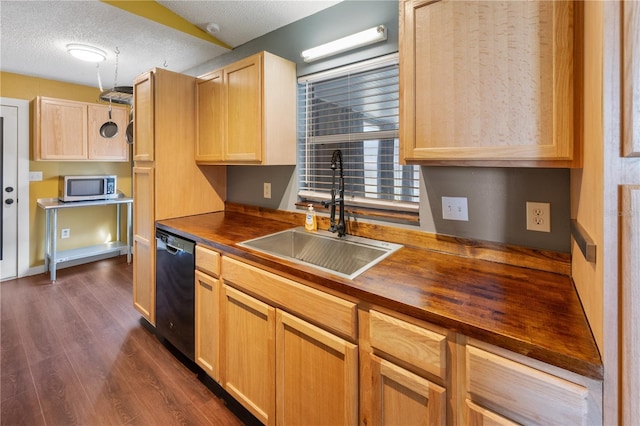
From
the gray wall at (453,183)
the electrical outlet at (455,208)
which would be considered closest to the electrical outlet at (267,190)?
the gray wall at (453,183)

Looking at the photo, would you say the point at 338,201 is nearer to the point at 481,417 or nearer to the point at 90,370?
the point at 481,417

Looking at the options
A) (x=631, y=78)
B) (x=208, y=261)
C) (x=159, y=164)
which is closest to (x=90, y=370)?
(x=208, y=261)

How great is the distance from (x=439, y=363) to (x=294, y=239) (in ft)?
4.05

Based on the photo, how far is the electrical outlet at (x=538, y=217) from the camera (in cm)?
128

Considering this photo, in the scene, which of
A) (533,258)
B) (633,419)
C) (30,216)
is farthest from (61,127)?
(633,419)

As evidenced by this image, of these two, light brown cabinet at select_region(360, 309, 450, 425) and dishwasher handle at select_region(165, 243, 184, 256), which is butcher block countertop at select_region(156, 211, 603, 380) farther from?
dishwasher handle at select_region(165, 243, 184, 256)

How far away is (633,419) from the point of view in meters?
0.65

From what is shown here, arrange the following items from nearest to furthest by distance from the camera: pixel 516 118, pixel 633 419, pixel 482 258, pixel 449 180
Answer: pixel 633 419, pixel 516 118, pixel 482 258, pixel 449 180

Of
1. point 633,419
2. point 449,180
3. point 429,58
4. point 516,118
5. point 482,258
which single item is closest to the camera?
point 633,419

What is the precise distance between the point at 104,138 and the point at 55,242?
1385 mm

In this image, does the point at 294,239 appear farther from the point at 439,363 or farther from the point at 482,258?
the point at 439,363

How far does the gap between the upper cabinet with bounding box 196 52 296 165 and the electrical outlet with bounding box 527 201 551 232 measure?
4.69 ft

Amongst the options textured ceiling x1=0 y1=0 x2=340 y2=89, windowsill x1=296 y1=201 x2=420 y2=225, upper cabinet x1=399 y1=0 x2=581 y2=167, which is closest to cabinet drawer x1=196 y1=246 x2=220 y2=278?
windowsill x1=296 y1=201 x2=420 y2=225

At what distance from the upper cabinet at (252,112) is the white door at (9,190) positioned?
2788 millimetres
